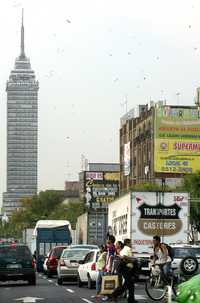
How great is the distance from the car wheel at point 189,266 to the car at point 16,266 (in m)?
7.70

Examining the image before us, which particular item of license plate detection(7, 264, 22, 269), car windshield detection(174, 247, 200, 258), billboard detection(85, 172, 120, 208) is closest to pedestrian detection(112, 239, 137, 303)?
car windshield detection(174, 247, 200, 258)

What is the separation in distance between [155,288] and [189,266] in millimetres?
5455

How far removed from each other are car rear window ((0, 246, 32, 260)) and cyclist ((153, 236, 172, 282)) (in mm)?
11509

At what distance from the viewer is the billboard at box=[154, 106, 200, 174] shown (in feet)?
374

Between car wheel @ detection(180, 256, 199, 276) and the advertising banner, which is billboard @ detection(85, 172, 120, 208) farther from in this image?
car wheel @ detection(180, 256, 199, 276)

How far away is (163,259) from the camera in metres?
24.7

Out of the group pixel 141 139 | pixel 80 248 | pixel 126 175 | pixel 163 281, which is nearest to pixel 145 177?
pixel 141 139

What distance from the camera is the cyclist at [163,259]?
80.3 ft

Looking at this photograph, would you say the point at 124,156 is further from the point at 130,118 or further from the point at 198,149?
the point at 198,149

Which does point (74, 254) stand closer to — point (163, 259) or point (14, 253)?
point (14, 253)

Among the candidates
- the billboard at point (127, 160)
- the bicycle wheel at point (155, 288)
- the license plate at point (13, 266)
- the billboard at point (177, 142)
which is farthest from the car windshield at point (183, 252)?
the billboard at point (127, 160)

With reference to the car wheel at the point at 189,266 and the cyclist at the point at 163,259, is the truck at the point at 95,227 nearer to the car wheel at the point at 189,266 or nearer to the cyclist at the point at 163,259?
the car wheel at the point at 189,266

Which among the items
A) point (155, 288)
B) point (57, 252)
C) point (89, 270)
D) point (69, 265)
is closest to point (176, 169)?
point (57, 252)

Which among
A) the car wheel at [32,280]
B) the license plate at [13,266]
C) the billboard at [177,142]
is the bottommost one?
the car wheel at [32,280]
